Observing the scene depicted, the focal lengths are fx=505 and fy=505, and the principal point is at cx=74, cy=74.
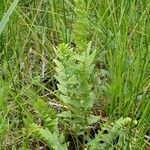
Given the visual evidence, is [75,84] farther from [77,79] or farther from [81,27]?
[81,27]

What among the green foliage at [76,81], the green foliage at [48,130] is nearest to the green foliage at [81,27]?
the green foliage at [76,81]

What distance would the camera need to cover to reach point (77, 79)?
4.49 feet

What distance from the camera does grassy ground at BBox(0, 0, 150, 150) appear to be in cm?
132

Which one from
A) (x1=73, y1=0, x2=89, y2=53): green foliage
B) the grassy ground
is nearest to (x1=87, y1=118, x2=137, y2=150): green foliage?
the grassy ground

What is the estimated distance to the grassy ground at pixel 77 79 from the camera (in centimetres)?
132

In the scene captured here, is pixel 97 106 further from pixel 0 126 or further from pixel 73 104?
pixel 0 126

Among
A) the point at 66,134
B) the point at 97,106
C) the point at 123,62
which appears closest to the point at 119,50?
the point at 123,62

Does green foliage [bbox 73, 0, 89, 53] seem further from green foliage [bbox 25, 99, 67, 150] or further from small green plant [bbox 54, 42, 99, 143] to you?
green foliage [bbox 25, 99, 67, 150]

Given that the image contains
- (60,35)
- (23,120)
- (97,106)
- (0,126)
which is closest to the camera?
(0,126)

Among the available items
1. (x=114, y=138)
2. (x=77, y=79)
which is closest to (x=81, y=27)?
(x=77, y=79)

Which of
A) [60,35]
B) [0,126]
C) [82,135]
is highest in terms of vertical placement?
[60,35]

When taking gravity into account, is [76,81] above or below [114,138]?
above

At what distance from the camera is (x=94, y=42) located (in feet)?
5.44

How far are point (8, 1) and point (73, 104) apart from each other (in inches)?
20.5
